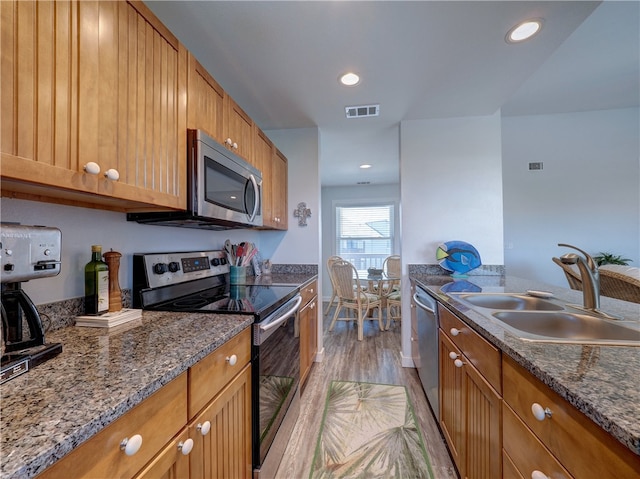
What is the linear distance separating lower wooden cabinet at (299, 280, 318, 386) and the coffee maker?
1.41 metres

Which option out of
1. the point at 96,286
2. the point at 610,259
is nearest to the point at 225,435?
the point at 96,286

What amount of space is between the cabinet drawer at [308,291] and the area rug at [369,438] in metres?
0.76

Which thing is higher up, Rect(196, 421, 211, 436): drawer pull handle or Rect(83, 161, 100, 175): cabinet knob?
Rect(83, 161, 100, 175): cabinet knob

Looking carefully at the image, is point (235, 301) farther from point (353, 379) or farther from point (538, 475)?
point (353, 379)

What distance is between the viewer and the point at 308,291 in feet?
7.29

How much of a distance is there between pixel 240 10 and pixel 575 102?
3.56 meters

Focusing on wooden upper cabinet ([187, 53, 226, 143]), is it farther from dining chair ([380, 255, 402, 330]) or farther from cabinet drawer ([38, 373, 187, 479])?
dining chair ([380, 255, 402, 330])

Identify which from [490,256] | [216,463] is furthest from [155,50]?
[490,256]

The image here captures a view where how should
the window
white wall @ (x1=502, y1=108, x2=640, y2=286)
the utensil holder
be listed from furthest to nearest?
the window → white wall @ (x1=502, y1=108, x2=640, y2=286) → the utensil holder

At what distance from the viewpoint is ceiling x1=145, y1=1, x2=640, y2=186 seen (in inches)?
53.3

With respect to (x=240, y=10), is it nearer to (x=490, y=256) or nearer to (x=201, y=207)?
(x=201, y=207)

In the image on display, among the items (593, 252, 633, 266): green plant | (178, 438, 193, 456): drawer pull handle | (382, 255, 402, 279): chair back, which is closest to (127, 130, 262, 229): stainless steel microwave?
(178, 438, 193, 456): drawer pull handle

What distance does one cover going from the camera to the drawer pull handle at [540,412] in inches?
25.3

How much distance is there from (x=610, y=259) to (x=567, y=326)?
3007mm
